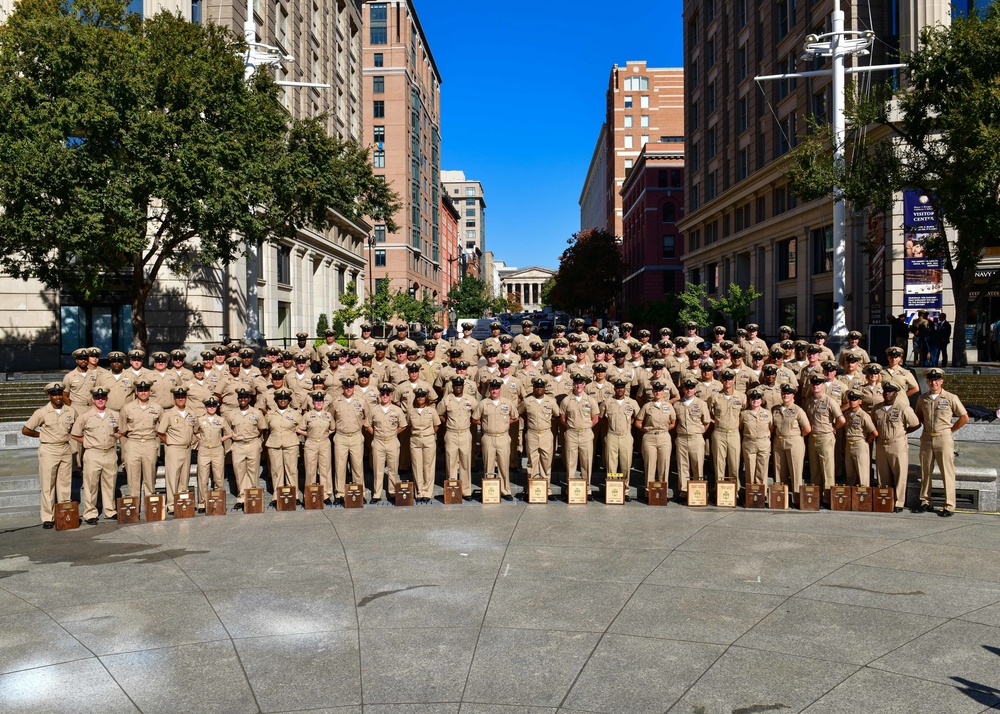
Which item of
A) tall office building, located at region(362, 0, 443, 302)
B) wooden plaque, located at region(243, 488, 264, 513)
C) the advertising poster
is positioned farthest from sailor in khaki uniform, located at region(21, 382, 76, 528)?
tall office building, located at region(362, 0, 443, 302)

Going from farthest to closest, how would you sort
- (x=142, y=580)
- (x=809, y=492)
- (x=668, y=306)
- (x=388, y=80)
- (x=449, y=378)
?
(x=388, y=80) < (x=668, y=306) < (x=449, y=378) < (x=809, y=492) < (x=142, y=580)

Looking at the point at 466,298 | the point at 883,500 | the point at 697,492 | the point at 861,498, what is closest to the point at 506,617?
the point at 697,492

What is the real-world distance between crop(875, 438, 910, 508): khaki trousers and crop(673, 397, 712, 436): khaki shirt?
2541 millimetres

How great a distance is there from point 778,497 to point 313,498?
271 inches

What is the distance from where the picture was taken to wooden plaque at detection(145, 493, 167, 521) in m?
11.0

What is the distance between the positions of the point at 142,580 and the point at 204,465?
12.7 feet

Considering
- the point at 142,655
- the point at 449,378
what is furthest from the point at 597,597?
the point at 449,378

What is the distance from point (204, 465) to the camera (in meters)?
12.0

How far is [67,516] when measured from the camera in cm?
1084

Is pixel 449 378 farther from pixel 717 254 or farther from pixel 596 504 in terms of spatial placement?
pixel 717 254

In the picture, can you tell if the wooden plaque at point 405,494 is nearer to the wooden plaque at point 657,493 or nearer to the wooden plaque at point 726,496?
the wooden plaque at point 657,493

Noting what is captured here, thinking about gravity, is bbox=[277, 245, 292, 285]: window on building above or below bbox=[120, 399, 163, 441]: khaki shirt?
above

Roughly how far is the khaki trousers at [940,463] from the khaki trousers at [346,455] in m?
8.43

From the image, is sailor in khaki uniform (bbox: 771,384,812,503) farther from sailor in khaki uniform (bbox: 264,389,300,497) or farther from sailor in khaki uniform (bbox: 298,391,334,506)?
sailor in khaki uniform (bbox: 264,389,300,497)
